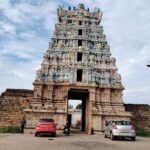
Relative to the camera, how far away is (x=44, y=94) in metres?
27.6

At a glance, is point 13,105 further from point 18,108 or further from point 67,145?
A: point 67,145

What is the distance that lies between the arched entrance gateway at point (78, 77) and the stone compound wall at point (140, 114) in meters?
3.06

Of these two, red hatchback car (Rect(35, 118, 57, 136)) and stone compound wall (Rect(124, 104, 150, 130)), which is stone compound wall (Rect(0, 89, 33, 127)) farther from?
stone compound wall (Rect(124, 104, 150, 130))

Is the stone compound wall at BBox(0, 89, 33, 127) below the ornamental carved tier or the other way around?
below

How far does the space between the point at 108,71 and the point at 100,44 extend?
3504 millimetres

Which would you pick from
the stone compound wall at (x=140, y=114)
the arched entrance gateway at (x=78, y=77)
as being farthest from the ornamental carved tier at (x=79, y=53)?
the stone compound wall at (x=140, y=114)

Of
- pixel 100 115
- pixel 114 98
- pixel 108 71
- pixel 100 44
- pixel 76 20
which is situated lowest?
pixel 100 115

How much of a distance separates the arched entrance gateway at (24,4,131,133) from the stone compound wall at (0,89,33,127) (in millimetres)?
2267

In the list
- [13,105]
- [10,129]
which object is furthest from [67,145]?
[13,105]

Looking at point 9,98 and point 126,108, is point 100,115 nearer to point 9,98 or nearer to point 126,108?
point 126,108

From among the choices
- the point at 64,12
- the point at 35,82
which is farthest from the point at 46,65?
the point at 64,12

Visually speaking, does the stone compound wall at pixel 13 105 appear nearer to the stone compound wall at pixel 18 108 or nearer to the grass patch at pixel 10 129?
the stone compound wall at pixel 18 108

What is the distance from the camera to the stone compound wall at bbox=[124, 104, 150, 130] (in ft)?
96.4

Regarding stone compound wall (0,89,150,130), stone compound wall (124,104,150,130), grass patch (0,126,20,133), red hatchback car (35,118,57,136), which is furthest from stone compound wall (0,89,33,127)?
stone compound wall (124,104,150,130)
